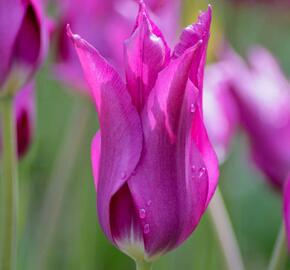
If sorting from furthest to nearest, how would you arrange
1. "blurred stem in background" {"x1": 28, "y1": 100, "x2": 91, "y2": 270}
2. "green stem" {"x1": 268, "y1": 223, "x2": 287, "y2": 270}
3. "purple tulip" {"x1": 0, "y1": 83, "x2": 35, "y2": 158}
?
"blurred stem in background" {"x1": 28, "y1": 100, "x2": 91, "y2": 270} → "purple tulip" {"x1": 0, "y1": 83, "x2": 35, "y2": 158} → "green stem" {"x1": 268, "y1": 223, "x2": 287, "y2": 270}

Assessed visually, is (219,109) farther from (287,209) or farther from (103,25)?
(287,209)

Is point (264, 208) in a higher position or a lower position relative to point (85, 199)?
lower

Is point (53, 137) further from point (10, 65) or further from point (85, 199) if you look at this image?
point (10, 65)

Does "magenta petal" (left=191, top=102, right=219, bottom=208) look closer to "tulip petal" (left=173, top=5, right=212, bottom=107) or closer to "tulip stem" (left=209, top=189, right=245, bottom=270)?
"tulip petal" (left=173, top=5, right=212, bottom=107)

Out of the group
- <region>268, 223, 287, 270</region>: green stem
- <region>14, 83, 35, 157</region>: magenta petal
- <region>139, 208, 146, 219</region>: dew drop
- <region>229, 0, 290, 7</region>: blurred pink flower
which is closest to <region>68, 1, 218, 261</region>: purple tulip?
<region>139, 208, 146, 219</region>: dew drop

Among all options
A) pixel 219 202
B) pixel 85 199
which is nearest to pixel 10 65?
pixel 219 202

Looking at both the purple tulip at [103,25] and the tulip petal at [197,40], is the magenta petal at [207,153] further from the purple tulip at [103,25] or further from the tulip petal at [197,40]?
the purple tulip at [103,25]

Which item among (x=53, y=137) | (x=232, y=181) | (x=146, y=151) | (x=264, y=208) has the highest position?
(x=146, y=151)
